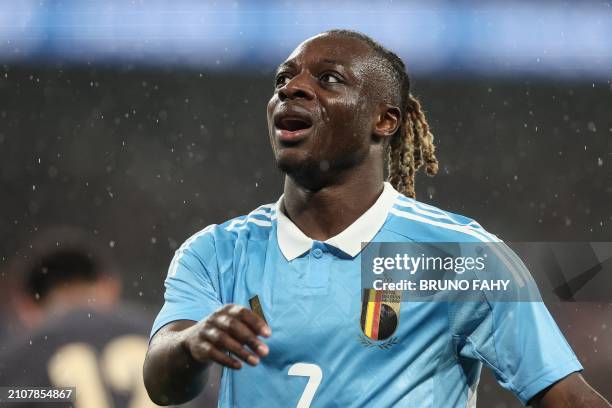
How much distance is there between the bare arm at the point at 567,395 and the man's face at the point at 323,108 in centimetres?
79

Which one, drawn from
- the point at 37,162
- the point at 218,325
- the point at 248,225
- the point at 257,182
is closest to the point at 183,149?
the point at 257,182

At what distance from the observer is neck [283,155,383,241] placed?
240 centimetres

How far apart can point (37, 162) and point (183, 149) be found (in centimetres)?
82

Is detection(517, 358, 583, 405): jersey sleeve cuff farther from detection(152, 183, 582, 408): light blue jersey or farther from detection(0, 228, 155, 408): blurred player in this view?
detection(0, 228, 155, 408): blurred player

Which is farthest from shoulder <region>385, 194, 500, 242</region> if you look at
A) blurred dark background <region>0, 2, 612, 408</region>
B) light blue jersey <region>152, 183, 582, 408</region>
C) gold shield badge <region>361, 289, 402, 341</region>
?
blurred dark background <region>0, 2, 612, 408</region>

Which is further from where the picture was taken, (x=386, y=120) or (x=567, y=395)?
(x=386, y=120)

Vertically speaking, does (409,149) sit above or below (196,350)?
above

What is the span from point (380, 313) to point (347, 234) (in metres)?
0.24

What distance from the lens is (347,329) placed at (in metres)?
2.21

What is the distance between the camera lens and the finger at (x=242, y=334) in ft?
5.24

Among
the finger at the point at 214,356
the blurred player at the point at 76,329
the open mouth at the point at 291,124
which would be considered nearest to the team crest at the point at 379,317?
the open mouth at the point at 291,124

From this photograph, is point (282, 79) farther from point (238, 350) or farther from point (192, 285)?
point (238, 350)

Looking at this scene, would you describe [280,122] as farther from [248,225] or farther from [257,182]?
[257,182]

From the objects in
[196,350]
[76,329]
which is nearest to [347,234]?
[196,350]
